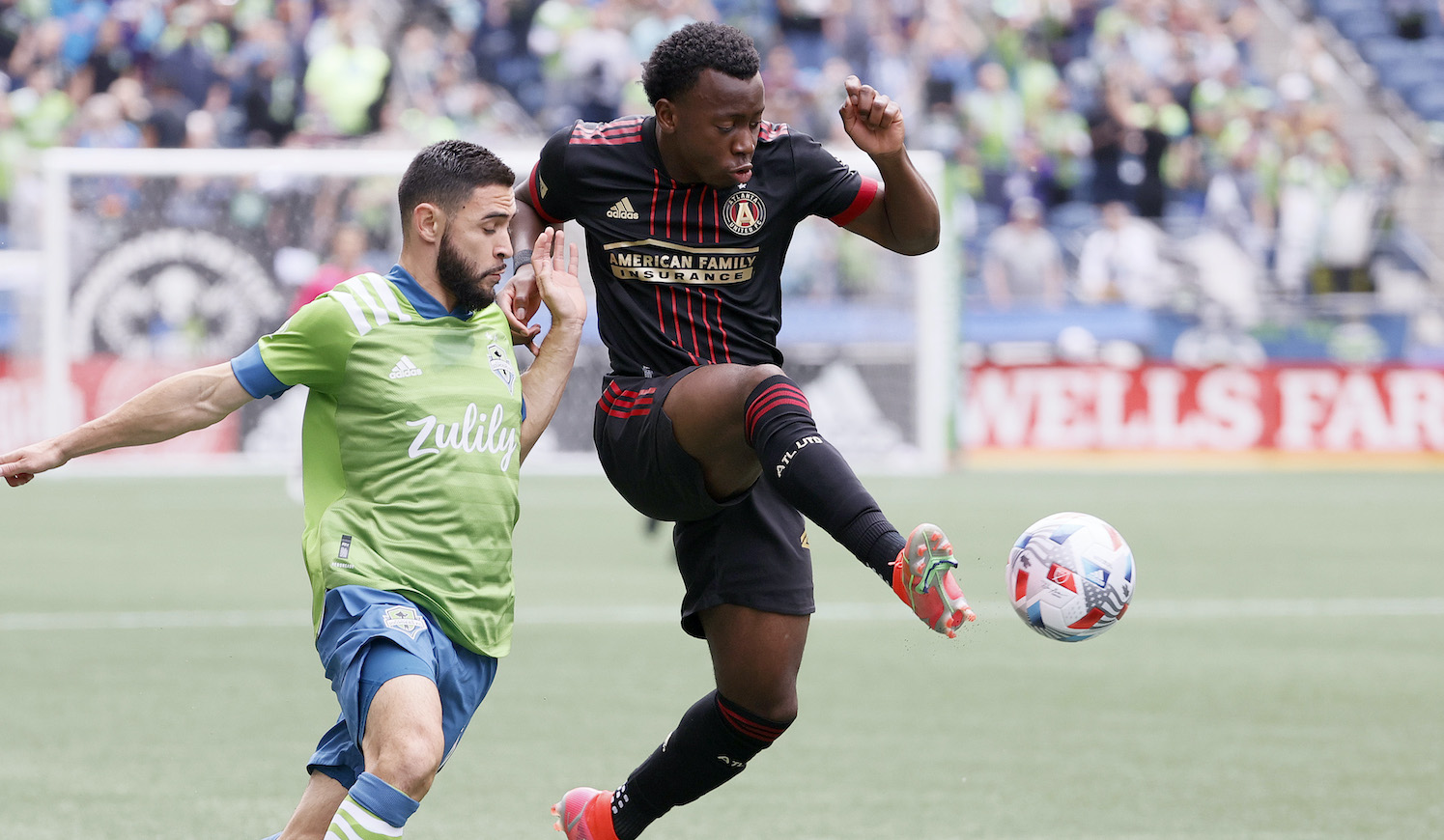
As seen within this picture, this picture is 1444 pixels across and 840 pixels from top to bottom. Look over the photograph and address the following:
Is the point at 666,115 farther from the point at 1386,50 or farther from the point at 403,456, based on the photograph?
the point at 1386,50

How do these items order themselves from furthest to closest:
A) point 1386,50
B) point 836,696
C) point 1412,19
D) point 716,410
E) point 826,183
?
point 1412,19 < point 1386,50 < point 836,696 < point 826,183 < point 716,410

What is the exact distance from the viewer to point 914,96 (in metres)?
21.6

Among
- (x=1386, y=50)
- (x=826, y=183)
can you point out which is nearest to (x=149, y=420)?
(x=826, y=183)

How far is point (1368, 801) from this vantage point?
543cm

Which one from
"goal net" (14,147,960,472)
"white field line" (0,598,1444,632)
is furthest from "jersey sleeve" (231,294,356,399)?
"goal net" (14,147,960,472)

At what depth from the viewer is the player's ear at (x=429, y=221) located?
4008 millimetres

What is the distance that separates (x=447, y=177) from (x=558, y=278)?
0.51 m

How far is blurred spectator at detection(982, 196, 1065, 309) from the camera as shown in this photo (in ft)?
60.0

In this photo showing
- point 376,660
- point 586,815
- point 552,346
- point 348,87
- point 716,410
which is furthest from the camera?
point 348,87

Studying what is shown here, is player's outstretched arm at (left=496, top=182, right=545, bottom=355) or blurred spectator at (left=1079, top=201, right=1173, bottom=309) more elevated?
player's outstretched arm at (left=496, top=182, right=545, bottom=355)

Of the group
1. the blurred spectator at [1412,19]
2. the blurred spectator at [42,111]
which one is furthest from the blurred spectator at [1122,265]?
the blurred spectator at [42,111]

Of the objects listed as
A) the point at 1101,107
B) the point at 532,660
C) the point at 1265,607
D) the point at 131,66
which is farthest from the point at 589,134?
the point at 1101,107

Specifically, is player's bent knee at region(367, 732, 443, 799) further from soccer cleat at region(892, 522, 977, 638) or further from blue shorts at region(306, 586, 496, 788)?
soccer cleat at region(892, 522, 977, 638)

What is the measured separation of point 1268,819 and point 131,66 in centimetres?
1749
